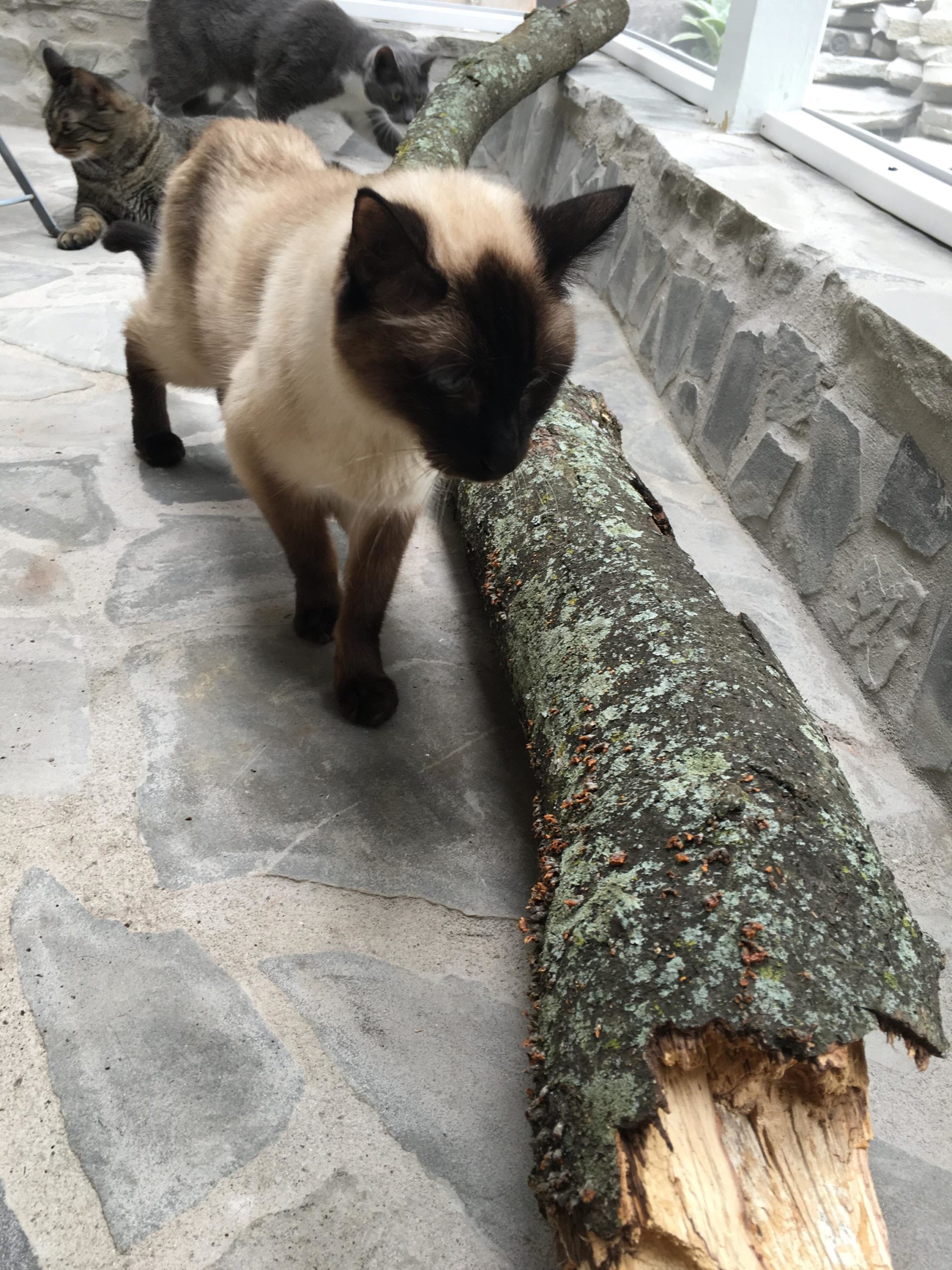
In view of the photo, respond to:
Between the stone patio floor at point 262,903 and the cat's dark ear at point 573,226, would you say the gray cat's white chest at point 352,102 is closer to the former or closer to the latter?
the stone patio floor at point 262,903

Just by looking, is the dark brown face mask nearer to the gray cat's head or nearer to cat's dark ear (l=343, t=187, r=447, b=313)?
cat's dark ear (l=343, t=187, r=447, b=313)

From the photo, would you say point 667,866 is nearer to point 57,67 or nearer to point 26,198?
point 26,198

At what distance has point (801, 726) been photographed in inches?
58.4

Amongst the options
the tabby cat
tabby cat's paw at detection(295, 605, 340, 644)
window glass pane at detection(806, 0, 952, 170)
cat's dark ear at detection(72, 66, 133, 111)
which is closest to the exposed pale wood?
tabby cat's paw at detection(295, 605, 340, 644)

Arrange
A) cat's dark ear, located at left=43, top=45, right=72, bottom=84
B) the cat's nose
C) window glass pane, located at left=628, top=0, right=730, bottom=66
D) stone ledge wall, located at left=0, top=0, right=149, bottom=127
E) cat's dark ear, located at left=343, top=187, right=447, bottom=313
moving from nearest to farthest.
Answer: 1. cat's dark ear, located at left=343, top=187, right=447, bottom=313
2. the cat's nose
3. window glass pane, located at left=628, top=0, right=730, bottom=66
4. cat's dark ear, located at left=43, top=45, right=72, bottom=84
5. stone ledge wall, located at left=0, top=0, right=149, bottom=127

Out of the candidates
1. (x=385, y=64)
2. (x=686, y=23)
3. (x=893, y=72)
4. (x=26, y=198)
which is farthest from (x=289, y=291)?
(x=385, y=64)

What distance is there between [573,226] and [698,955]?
1.13 meters

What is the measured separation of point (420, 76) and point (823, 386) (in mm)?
3657

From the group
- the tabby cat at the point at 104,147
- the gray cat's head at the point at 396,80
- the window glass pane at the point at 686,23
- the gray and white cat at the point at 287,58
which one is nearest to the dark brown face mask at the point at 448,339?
the window glass pane at the point at 686,23

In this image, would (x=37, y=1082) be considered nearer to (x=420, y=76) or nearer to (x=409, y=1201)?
(x=409, y=1201)

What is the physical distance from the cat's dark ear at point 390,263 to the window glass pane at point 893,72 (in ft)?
6.88

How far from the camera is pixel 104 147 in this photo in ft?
14.1

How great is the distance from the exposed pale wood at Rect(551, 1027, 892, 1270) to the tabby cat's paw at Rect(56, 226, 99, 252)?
14.0 ft

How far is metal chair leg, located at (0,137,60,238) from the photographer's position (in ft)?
13.7
